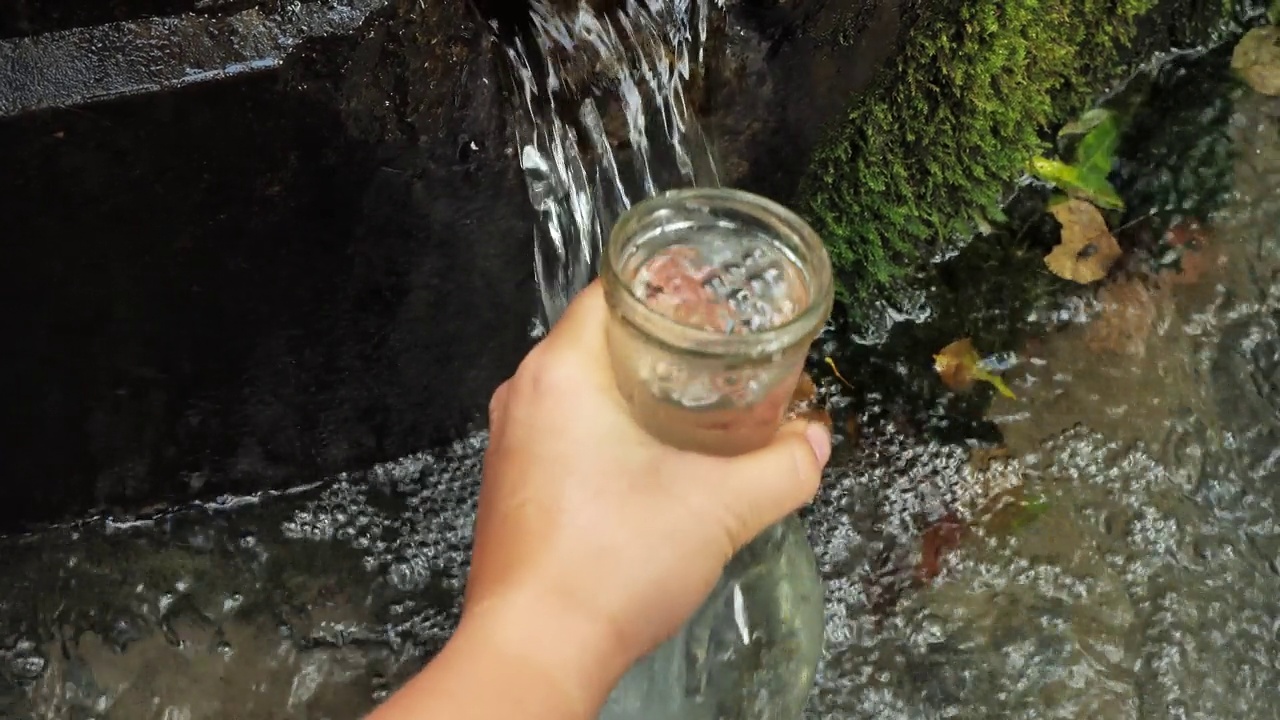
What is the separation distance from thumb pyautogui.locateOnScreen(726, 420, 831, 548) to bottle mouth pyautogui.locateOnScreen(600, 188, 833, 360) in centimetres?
19

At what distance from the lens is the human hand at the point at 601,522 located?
1.03m

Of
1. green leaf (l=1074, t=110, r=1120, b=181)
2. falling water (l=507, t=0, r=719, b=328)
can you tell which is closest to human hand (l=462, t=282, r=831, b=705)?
falling water (l=507, t=0, r=719, b=328)

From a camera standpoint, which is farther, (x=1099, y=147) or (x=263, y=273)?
(x=1099, y=147)

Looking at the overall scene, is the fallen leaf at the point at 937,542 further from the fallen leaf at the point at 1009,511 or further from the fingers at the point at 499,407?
the fingers at the point at 499,407

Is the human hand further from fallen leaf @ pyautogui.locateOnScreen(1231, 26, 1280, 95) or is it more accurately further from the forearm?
fallen leaf @ pyautogui.locateOnScreen(1231, 26, 1280, 95)

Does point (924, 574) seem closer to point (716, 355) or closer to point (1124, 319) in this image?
point (1124, 319)

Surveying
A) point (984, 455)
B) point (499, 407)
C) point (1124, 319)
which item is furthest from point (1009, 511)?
point (499, 407)

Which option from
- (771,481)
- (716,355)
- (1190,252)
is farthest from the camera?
(1190,252)

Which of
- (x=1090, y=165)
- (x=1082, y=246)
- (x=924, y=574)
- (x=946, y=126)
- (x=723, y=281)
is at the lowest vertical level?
(x=924, y=574)

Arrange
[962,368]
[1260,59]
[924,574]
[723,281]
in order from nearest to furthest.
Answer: [723,281] → [924,574] → [962,368] → [1260,59]

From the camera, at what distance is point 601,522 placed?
3.46ft

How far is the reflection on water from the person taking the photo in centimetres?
190

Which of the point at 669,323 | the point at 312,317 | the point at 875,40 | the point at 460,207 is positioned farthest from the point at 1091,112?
the point at 669,323

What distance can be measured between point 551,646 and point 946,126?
158 cm
